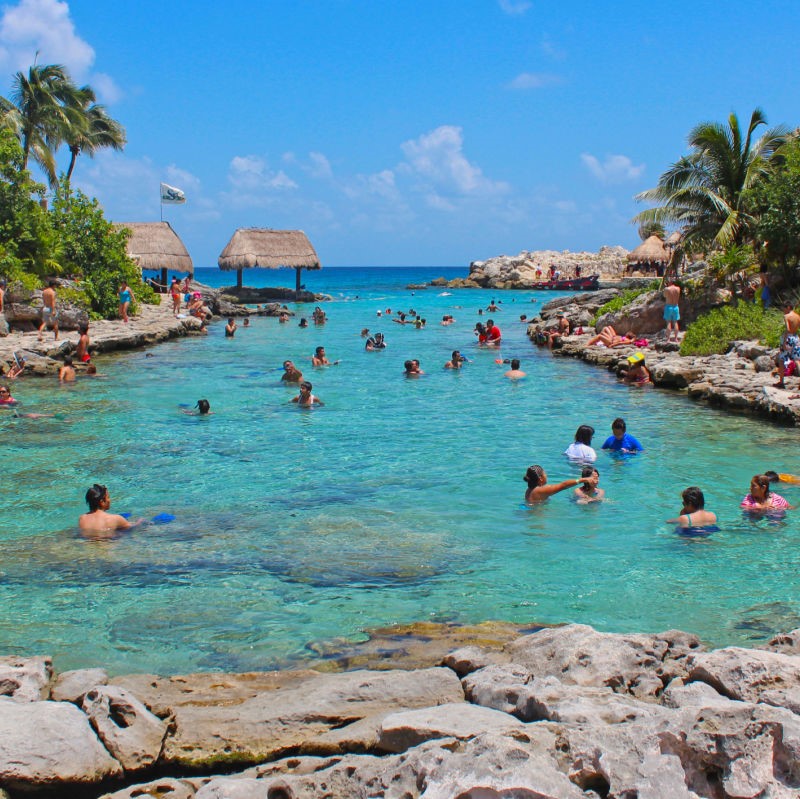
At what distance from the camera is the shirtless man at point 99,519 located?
9.71 metres

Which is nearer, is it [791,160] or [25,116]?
[791,160]

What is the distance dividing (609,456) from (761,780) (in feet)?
31.8

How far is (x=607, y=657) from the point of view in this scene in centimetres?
566

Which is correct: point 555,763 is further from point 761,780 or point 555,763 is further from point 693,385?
point 693,385

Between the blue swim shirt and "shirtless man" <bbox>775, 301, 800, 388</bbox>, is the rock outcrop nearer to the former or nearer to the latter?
"shirtless man" <bbox>775, 301, 800, 388</bbox>

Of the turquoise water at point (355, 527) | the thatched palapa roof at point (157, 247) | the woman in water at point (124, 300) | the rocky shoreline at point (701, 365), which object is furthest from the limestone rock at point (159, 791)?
the thatched palapa roof at point (157, 247)

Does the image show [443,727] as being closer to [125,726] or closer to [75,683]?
[125,726]

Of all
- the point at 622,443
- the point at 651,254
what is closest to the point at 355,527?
the point at 622,443

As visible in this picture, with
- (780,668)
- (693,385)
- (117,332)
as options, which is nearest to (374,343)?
(117,332)

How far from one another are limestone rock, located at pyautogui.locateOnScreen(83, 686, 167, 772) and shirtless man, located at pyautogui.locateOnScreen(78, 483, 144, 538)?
4.83m

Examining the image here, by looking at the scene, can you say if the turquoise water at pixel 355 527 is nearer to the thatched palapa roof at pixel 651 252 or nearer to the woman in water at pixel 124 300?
the woman in water at pixel 124 300

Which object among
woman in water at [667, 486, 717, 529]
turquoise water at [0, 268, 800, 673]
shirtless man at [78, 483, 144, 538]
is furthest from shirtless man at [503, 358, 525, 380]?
shirtless man at [78, 483, 144, 538]

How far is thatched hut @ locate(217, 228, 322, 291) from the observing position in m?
47.4

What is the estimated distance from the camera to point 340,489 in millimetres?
11773
